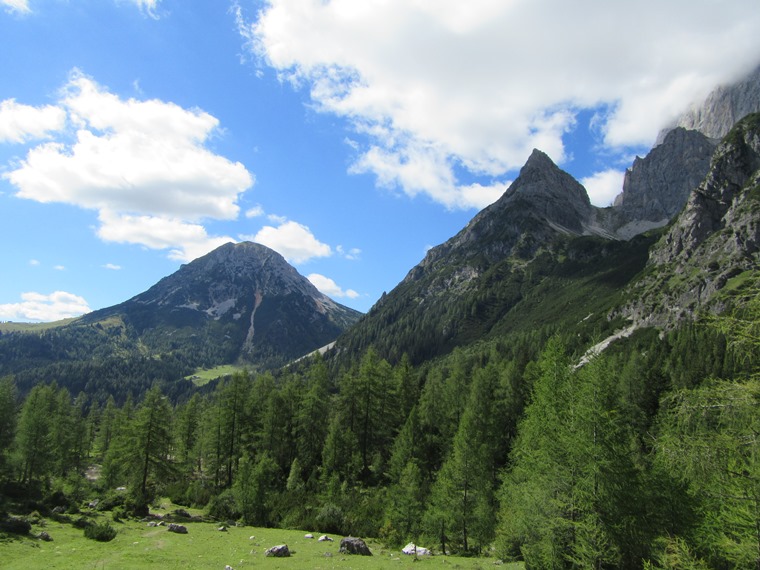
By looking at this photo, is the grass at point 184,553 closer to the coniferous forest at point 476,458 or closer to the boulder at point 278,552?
the boulder at point 278,552

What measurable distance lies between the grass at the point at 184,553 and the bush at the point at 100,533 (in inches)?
24.9

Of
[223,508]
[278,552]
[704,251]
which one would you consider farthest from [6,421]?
[704,251]

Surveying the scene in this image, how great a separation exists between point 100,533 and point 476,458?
30880mm

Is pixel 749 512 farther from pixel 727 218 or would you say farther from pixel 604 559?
pixel 727 218

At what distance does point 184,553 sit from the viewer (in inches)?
1154

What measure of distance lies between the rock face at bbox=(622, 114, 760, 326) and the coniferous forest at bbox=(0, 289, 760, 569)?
2541 inches

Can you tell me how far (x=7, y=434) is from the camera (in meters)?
50.5

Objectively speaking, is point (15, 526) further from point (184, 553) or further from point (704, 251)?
point (704, 251)

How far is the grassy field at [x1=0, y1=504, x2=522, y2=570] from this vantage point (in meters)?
25.6

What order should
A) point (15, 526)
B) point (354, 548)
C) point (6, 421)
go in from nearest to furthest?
1. point (15, 526)
2. point (354, 548)
3. point (6, 421)

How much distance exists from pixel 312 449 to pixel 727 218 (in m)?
197

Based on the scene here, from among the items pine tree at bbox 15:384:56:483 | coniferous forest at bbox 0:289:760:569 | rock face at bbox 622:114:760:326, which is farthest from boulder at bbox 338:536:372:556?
rock face at bbox 622:114:760:326

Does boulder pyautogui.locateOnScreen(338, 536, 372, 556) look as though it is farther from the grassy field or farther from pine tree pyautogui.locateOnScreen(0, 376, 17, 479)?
pine tree pyautogui.locateOnScreen(0, 376, 17, 479)

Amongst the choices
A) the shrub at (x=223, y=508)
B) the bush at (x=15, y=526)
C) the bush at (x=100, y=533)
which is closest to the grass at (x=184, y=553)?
the bush at (x=100, y=533)
